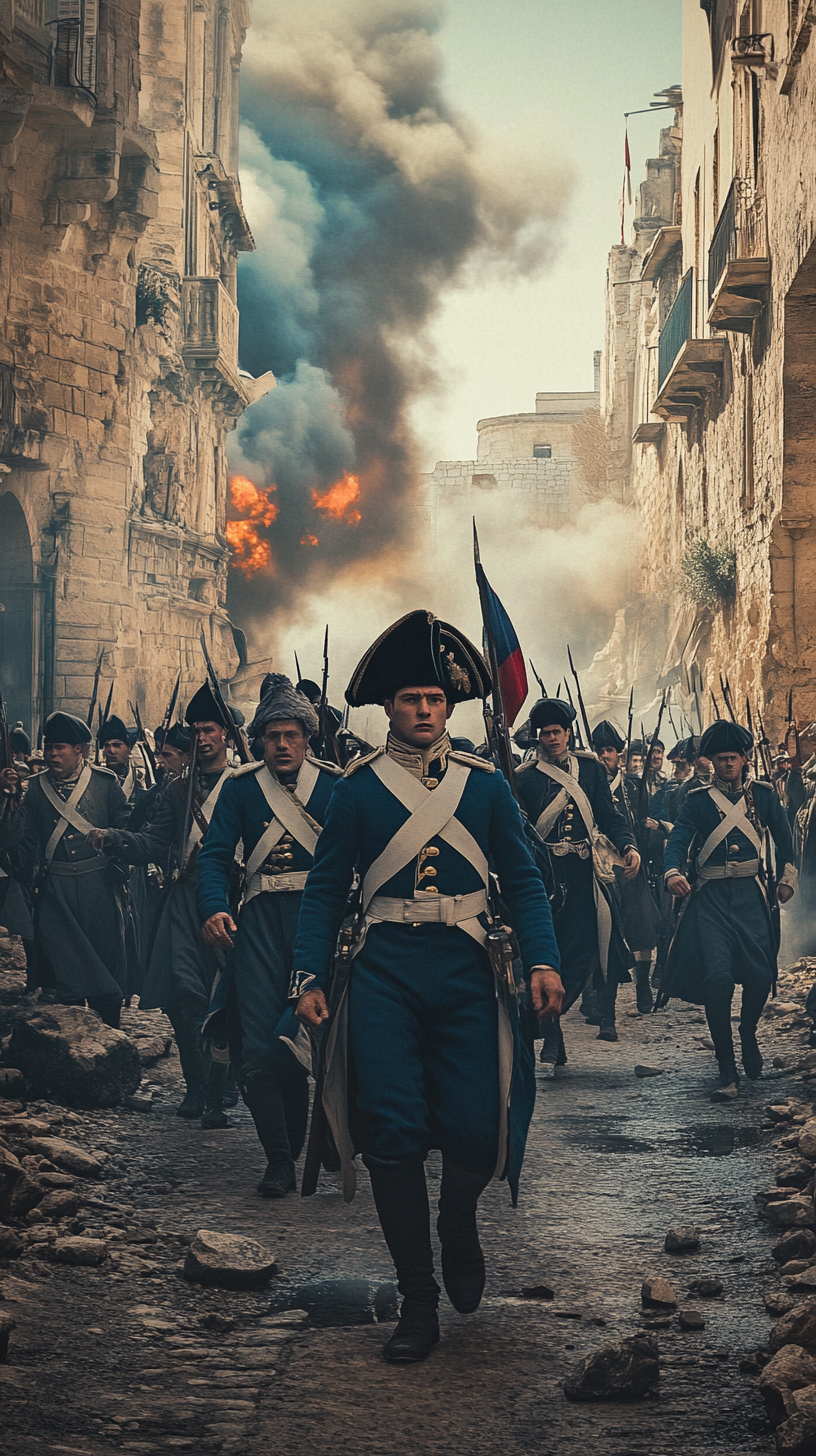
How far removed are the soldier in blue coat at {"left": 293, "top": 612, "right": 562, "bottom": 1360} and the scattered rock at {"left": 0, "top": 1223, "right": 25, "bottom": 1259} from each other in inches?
47.2

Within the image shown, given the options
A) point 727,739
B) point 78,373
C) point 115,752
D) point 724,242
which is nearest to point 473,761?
point 727,739

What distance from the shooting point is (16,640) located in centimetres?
2050

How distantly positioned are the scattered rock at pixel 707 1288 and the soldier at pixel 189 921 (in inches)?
117

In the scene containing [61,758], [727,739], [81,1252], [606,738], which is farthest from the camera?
[606,738]

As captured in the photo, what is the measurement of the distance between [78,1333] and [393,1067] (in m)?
1.17

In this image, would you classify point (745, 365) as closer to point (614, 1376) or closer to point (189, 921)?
point (189, 921)

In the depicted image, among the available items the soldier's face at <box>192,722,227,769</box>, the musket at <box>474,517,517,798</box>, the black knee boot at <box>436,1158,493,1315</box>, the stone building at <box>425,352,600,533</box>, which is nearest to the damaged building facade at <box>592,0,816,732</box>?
the musket at <box>474,517,517,798</box>

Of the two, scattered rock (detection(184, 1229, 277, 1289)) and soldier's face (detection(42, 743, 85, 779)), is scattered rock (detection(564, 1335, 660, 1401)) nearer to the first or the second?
scattered rock (detection(184, 1229, 277, 1289))

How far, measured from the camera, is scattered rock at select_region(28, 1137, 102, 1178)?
585 centimetres

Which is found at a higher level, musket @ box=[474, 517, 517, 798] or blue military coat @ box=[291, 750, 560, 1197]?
musket @ box=[474, 517, 517, 798]

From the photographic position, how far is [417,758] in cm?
443

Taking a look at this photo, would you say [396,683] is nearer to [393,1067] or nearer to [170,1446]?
[393,1067]

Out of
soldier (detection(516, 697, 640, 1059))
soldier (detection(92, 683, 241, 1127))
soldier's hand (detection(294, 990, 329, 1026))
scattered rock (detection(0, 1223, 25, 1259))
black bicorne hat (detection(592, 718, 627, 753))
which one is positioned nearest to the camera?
soldier's hand (detection(294, 990, 329, 1026))

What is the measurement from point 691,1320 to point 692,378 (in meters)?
18.8
